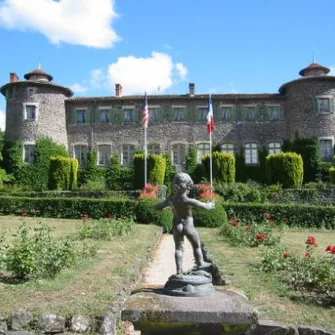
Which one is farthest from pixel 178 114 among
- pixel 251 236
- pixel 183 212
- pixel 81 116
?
pixel 183 212

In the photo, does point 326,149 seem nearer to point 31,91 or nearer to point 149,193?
point 149,193

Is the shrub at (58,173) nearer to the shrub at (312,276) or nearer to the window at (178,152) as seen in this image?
the window at (178,152)

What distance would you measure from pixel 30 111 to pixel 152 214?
17.5 m

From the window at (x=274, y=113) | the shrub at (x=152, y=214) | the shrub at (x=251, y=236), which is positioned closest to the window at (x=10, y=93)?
the shrub at (x=152, y=214)

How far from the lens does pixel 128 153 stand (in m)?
32.7

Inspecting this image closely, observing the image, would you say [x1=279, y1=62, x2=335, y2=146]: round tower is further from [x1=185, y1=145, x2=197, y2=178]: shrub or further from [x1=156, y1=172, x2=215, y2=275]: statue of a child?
[x1=156, y1=172, x2=215, y2=275]: statue of a child

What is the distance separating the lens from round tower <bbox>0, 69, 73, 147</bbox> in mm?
31078

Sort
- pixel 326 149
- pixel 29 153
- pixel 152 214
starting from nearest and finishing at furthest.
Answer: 1. pixel 152 214
2. pixel 326 149
3. pixel 29 153

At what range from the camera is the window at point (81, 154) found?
32.7 m

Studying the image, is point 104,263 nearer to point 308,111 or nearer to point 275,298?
point 275,298

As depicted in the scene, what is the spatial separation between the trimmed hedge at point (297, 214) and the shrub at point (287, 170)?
25.3 ft

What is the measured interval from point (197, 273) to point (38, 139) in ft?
92.6

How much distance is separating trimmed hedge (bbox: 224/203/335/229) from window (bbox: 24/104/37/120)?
60.4ft

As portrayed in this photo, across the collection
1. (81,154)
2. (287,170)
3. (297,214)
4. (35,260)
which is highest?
(81,154)
